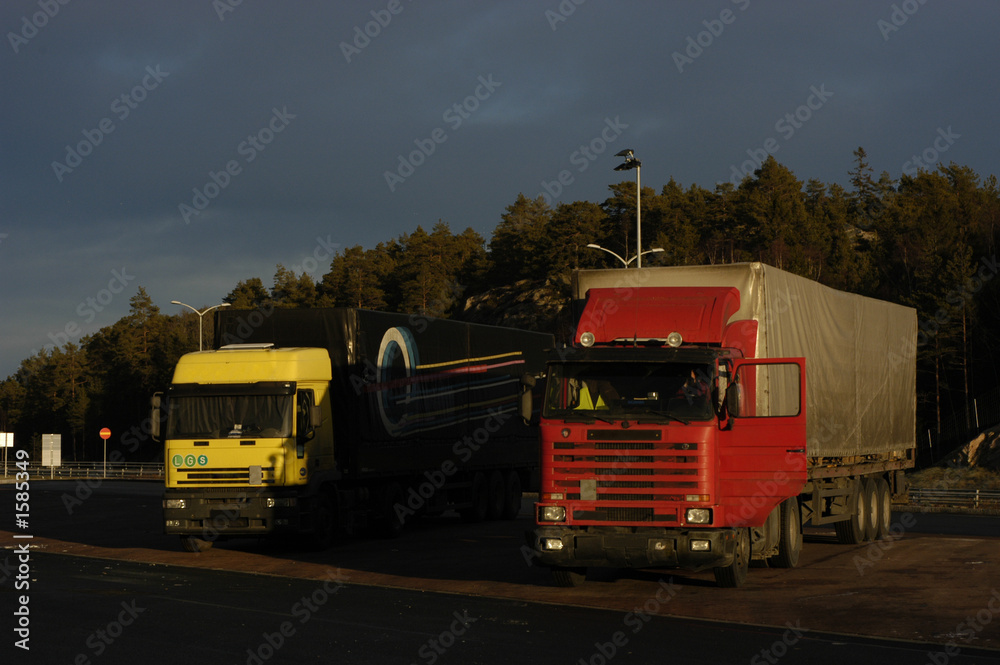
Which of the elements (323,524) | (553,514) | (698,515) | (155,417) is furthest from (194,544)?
(698,515)

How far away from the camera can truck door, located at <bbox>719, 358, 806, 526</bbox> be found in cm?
1330

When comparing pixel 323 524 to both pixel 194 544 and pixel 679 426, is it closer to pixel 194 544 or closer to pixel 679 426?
pixel 194 544

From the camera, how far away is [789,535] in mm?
15805

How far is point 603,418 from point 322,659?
4841 mm

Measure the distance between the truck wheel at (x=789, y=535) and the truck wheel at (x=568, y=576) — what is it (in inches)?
116

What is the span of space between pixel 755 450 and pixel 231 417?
945cm

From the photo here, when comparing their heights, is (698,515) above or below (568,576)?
above

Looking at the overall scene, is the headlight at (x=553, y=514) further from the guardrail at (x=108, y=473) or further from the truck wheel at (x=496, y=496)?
the guardrail at (x=108, y=473)

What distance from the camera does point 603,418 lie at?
1302 centimetres

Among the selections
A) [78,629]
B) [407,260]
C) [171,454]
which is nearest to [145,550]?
[171,454]

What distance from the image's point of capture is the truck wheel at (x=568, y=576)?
14.5 m

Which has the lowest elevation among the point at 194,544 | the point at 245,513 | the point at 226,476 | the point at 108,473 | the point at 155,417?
the point at 108,473

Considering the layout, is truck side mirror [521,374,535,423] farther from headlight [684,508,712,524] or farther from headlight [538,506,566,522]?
headlight [684,508,712,524]

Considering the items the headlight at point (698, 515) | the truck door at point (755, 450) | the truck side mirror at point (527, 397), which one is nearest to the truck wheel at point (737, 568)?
the truck door at point (755, 450)
